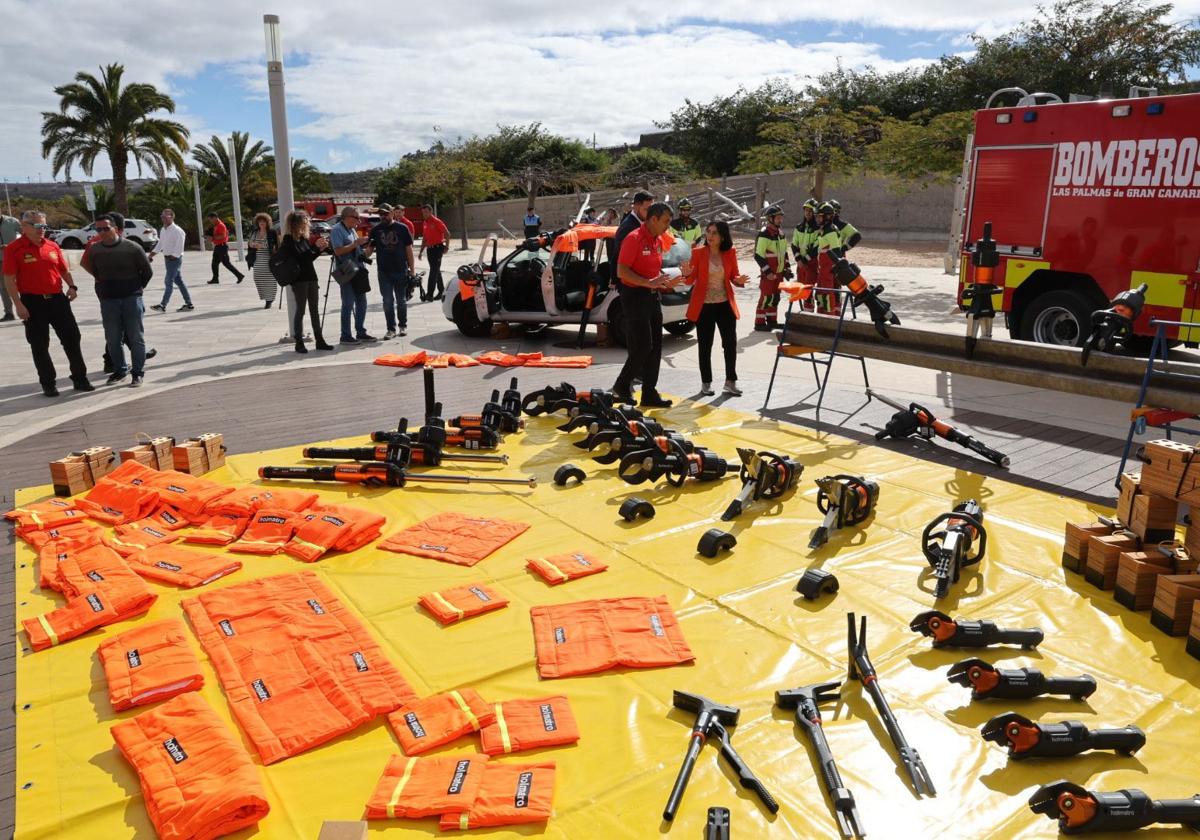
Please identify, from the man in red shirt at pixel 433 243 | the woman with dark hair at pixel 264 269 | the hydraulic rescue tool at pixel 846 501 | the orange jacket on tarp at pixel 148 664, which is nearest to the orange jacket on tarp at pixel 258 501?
the orange jacket on tarp at pixel 148 664

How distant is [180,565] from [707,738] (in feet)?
10.6

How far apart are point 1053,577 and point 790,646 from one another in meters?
1.77

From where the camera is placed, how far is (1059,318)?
403 inches

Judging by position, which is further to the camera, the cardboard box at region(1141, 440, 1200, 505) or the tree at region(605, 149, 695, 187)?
the tree at region(605, 149, 695, 187)

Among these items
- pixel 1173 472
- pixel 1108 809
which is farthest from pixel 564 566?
pixel 1173 472

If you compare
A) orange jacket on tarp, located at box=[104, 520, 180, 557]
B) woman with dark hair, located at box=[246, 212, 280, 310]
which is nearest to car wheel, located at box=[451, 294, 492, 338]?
woman with dark hair, located at box=[246, 212, 280, 310]

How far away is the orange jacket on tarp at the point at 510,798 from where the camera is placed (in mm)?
2822

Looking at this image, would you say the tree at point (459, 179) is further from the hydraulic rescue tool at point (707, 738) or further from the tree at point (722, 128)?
the hydraulic rescue tool at point (707, 738)

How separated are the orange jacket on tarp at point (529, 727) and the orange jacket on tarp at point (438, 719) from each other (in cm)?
6

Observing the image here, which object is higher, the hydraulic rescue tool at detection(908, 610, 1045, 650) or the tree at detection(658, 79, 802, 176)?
the tree at detection(658, 79, 802, 176)

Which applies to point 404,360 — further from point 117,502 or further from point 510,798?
point 510,798

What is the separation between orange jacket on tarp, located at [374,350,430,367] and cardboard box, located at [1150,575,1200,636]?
8.53 metres

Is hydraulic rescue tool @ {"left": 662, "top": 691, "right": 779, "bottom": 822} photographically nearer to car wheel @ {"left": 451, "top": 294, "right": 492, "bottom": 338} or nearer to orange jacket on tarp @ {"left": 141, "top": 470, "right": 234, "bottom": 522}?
orange jacket on tarp @ {"left": 141, "top": 470, "right": 234, "bottom": 522}

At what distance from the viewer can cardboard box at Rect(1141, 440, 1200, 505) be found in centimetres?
405
